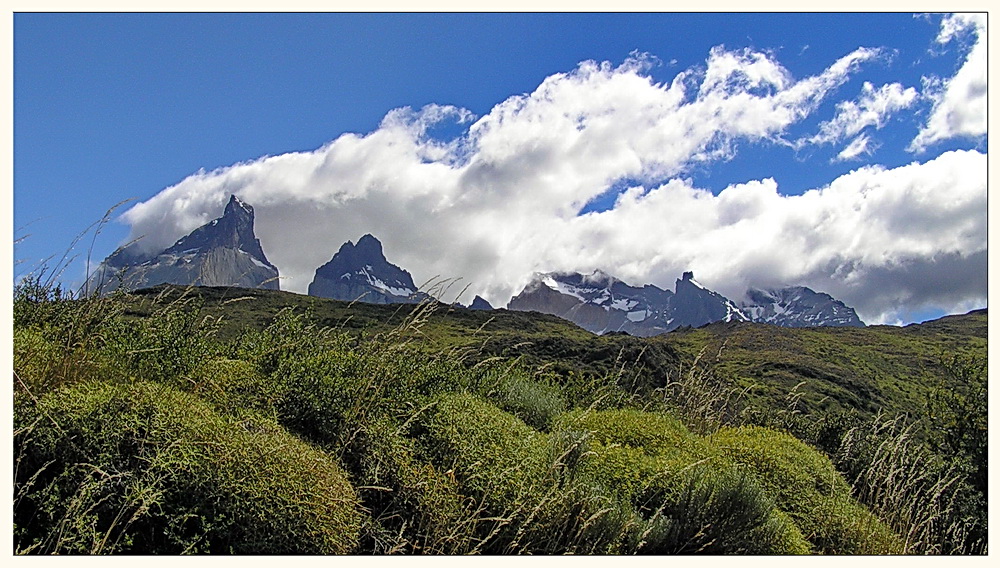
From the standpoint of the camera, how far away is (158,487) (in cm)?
382

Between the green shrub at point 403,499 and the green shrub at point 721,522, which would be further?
the green shrub at point 721,522

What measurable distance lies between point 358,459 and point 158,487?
1.33 metres

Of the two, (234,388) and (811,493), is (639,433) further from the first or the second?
(234,388)

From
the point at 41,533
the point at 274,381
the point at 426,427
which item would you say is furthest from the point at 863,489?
the point at 41,533

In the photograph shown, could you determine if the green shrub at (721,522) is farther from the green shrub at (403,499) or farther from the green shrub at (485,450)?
the green shrub at (403,499)

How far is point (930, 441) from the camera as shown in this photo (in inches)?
452

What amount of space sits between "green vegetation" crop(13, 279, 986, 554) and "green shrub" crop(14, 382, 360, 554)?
1 cm

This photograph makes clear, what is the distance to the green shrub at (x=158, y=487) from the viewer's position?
3.68m

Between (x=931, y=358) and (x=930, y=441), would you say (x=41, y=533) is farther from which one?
(x=931, y=358)

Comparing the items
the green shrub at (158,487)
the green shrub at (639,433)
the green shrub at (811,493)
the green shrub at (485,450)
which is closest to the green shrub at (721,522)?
the green shrub at (811,493)

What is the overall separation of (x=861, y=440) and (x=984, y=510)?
5.39ft

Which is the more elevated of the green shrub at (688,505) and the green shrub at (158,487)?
the green shrub at (158,487)

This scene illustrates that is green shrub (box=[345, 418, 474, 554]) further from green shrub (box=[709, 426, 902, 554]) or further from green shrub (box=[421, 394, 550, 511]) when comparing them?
green shrub (box=[709, 426, 902, 554])

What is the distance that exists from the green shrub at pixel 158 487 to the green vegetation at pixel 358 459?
0.01 m
